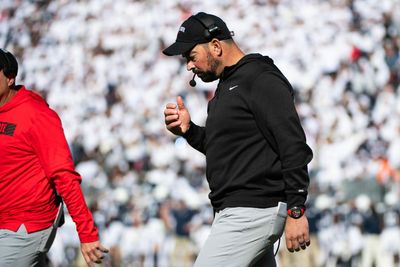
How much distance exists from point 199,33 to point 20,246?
1.50 meters

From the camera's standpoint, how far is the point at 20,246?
4.88 m

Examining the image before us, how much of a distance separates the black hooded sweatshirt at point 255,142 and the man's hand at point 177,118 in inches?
11.7

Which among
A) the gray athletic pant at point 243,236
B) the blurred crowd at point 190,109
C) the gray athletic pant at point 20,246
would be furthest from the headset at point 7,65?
the blurred crowd at point 190,109

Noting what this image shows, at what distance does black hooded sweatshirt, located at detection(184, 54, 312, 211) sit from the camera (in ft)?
13.6

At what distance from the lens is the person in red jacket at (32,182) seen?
4.81 m

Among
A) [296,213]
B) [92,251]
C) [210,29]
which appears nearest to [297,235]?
[296,213]

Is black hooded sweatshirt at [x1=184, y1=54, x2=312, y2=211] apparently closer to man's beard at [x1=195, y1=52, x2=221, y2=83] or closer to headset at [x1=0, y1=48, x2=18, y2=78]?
man's beard at [x1=195, y1=52, x2=221, y2=83]

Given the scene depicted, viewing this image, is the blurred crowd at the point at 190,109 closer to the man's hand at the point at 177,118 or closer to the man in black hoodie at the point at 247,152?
the man's hand at the point at 177,118

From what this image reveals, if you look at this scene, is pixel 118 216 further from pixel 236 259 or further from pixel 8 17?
pixel 236 259

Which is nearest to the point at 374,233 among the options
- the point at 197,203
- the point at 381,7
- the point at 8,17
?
the point at 197,203

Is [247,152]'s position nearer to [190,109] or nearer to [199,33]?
[199,33]

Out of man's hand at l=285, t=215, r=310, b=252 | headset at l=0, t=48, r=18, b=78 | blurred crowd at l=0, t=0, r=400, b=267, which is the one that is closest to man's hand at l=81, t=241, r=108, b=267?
headset at l=0, t=48, r=18, b=78

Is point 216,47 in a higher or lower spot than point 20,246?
higher

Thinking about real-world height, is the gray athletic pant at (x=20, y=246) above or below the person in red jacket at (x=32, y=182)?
below
